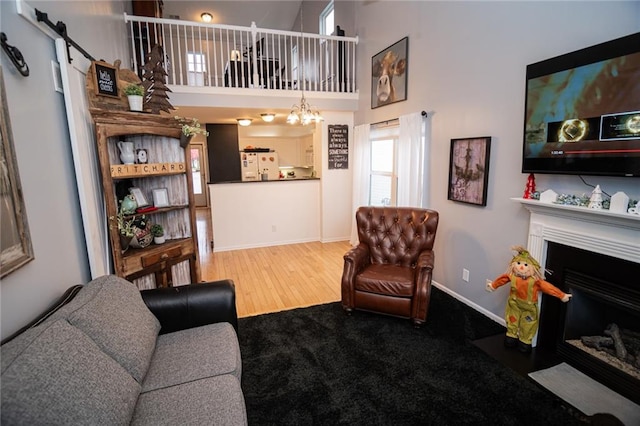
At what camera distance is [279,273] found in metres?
4.16

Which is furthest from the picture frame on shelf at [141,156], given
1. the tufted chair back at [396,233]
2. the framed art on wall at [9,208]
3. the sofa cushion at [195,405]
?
the tufted chair back at [396,233]

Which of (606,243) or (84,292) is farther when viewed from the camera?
(606,243)

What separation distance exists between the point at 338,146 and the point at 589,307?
4006 millimetres

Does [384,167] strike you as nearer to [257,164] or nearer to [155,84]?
[155,84]

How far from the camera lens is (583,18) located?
1.99 meters

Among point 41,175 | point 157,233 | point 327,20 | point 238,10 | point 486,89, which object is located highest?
point 238,10

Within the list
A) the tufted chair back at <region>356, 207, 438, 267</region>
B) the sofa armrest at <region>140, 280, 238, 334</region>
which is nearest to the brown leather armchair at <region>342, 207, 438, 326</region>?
the tufted chair back at <region>356, 207, 438, 267</region>

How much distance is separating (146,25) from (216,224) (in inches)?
117

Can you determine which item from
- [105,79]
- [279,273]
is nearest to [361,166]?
[279,273]

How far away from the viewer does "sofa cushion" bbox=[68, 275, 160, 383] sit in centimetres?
136

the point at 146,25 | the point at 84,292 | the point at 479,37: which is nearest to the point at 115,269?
the point at 84,292

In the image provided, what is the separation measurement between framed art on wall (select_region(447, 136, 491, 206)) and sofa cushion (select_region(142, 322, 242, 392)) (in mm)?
2393

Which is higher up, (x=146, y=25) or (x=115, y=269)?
(x=146, y=25)

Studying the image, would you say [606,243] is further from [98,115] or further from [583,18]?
[98,115]
